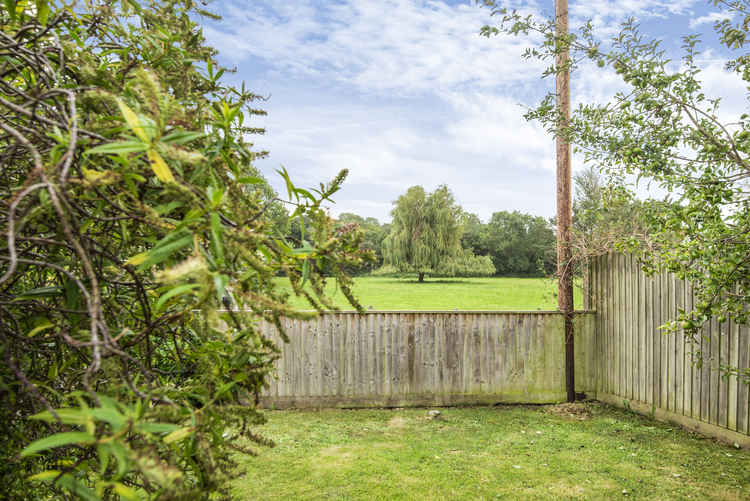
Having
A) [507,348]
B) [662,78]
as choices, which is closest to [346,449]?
[507,348]

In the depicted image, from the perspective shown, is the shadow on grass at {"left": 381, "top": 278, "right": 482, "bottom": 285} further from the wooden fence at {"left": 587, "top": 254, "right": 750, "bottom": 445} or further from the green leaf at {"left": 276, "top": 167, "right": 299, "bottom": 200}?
the green leaf at {"left": 276, "top": 167, "right": 299, "bottom": 200}

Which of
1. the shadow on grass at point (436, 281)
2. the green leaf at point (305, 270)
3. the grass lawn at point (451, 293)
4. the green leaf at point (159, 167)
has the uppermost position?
the green leaf at point (159, 167)

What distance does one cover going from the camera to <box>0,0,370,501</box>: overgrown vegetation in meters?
0.49

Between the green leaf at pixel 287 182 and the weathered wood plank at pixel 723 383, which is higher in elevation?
the green leaf at pixel 287 182

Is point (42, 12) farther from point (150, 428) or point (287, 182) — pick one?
point (150, 428)

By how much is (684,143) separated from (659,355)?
309cm

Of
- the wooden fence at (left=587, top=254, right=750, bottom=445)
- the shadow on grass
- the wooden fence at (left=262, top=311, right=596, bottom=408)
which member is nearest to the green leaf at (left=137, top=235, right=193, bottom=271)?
the wooden fence at (left=587, top=254, right=750, bottom=445)

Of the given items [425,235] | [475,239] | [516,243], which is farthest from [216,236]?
[475,239]

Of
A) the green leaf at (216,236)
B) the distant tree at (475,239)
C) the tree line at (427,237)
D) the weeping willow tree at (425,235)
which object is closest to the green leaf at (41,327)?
the green leaf at (216,236)

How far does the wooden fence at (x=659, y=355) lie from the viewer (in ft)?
13.4

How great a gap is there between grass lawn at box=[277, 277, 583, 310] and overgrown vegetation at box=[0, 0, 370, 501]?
1536 cm

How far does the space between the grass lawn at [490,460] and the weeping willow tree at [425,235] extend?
1622cm

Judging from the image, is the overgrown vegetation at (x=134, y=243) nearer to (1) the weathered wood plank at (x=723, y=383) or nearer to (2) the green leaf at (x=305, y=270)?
(2) the green leaf at (x=305, y=270)

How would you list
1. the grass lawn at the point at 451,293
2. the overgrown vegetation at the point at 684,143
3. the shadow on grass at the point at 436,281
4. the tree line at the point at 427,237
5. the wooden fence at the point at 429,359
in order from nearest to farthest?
the overgrown vegetation at the point at 684,143
the wooden fence at the point at 429,359
the grass lawn at the point at 451,293
the tree line at the point at 427,237
the shadow on grass at the point at 436,281
